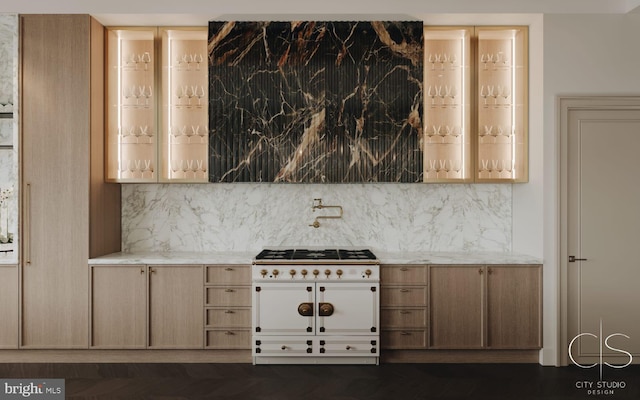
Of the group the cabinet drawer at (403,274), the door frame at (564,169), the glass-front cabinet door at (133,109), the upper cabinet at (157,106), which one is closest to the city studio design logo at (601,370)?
the door frame at (564,169)

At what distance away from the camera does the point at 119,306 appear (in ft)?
13.2

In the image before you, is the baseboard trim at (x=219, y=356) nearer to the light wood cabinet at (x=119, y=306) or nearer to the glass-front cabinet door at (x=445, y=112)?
the light wood cabinet at (x=119, y=306)

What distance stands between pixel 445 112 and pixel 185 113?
250cm

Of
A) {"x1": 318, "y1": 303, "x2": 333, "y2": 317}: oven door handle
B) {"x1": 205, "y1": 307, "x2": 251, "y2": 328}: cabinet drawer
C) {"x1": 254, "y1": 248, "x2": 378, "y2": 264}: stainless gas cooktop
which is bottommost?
{"x1": 205, "y1": 307, "x2": 251, "y2": 328}: cabinet drawer

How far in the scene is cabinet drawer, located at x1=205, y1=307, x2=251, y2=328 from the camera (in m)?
4.04

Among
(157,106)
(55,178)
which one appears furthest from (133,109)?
(55,178)

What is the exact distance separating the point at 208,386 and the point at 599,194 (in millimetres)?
3665

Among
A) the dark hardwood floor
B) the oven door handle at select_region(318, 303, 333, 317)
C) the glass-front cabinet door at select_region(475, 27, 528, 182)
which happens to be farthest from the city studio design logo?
the oven door handle at select_region(318, 303, 333, 317)

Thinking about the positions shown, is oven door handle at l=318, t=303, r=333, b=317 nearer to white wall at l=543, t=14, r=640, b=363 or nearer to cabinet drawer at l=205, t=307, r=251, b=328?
cabinet drawer at l=205, t=307, r=251, b=328

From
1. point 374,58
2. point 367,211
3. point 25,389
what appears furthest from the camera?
point 367,211

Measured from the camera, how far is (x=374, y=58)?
14.1 feet

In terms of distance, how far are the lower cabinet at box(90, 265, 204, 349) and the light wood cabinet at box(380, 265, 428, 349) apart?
1.62m

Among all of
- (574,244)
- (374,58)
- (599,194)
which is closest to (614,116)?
(599,194)

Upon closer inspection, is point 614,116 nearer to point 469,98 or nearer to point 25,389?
point 469,98
